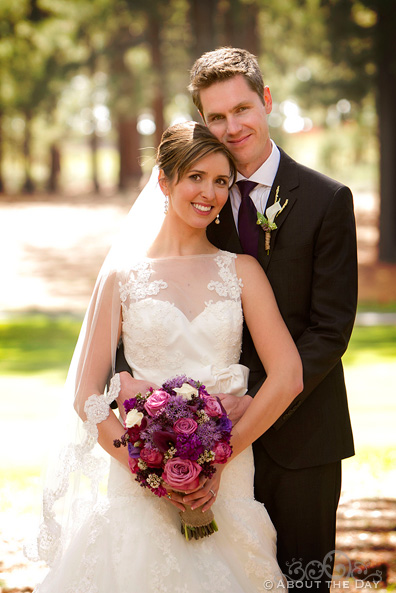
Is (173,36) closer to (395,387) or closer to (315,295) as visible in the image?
(395,387)

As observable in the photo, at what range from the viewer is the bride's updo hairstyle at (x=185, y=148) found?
3162 mm

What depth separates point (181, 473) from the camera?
2.70 meters

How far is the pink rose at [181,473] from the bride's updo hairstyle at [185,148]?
3.90 ft

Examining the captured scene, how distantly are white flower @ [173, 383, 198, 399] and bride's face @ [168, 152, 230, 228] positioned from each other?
75cm

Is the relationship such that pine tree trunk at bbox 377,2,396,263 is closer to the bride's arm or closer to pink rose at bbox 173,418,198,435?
the bride's arm

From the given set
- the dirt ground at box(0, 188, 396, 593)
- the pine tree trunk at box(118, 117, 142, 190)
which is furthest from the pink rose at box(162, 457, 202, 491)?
the pine tree trunk at box(118, 117, 142, 190)

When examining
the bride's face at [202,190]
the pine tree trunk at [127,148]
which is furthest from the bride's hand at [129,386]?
the pine tree trunk at [127,148]

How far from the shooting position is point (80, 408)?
129 inches

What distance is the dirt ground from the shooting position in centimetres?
464

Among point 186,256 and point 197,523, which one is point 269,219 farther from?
point 197,523

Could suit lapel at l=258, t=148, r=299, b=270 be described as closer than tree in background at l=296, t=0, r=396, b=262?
Yes

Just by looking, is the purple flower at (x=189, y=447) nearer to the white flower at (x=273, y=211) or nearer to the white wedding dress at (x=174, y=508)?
the white wedding dress at (x=174, y=508)

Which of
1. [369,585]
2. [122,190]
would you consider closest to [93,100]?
[122,190]

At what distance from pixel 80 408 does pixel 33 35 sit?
2071 centimetres
